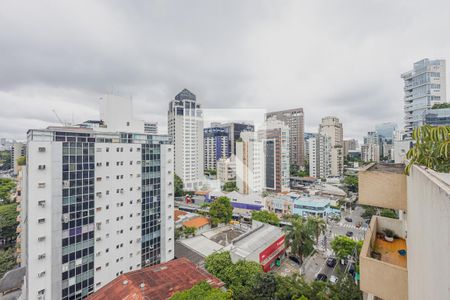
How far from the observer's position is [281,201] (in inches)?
1205

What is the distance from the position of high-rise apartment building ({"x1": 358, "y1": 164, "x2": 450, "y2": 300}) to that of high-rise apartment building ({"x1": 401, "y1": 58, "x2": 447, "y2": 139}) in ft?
104

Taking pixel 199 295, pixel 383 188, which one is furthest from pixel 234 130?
pixel 383 188

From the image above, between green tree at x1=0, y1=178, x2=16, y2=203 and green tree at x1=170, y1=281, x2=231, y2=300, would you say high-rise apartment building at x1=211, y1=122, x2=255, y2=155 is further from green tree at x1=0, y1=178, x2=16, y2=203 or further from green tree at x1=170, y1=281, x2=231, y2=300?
green tree at x1=170, y1=281, x2=231, y2=300

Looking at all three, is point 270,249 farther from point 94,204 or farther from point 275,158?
point 275,158

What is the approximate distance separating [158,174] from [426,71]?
130 ft

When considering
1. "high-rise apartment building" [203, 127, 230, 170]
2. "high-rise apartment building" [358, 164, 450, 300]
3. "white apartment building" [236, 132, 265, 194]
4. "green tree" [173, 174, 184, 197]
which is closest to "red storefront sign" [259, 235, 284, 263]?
"high-rise apartment building" [358, 164, 450, 300]

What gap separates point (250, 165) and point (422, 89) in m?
28.6

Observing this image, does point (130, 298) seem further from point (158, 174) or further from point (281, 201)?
point (281, 201)

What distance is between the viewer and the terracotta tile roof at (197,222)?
23172mm

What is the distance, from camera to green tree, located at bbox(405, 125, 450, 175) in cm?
252

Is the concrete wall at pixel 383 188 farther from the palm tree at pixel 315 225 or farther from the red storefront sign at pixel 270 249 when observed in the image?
the palm tree at pixel 315 225

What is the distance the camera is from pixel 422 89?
3030cm

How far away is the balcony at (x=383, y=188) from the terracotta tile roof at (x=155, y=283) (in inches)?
357

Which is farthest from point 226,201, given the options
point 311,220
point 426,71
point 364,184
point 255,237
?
point 426,71
